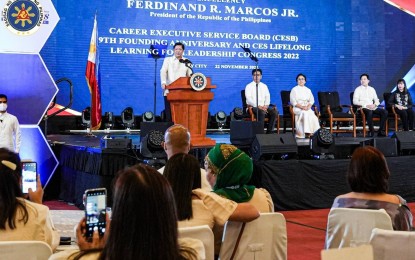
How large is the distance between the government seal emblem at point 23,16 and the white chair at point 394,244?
5.68m

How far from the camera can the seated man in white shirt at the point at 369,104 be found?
31.9 feet

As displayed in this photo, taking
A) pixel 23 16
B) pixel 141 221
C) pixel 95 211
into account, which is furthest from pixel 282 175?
pixel 141 221

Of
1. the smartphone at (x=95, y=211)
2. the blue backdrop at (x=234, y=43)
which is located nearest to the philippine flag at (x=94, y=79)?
the blue backdrop at (x=234, y=43)

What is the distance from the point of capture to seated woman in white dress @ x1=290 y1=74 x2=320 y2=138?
9.34 metres

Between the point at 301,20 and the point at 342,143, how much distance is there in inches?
178

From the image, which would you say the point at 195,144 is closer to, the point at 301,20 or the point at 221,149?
the point at 221,149

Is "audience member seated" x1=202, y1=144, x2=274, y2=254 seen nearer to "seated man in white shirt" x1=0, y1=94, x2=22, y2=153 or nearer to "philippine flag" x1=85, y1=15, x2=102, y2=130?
"seated man in white shirt" x1=0, y1=94, x2=22, y2=153

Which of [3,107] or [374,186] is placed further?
[3,107]

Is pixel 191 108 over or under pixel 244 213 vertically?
over

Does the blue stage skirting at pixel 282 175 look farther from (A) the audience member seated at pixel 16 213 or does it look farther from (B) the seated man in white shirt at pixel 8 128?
(A) the audience member seated at pixel 16 213

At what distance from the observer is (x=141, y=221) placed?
4.44 feet

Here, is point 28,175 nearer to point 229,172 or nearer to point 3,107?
point 229,172

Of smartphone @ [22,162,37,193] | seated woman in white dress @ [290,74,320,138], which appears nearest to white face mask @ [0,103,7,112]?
smartphone @ [22,162,37,193]

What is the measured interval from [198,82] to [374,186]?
4084 mm
